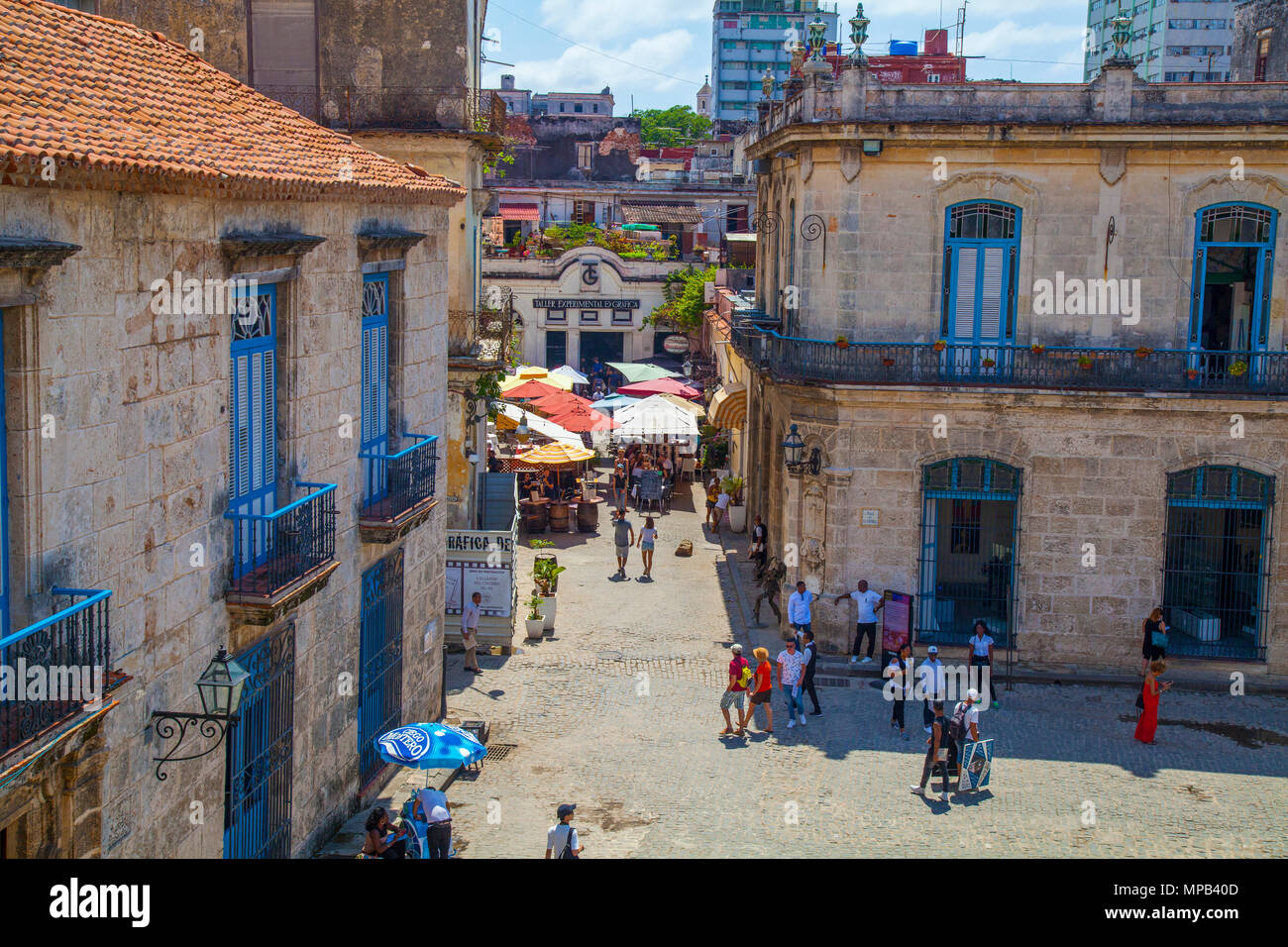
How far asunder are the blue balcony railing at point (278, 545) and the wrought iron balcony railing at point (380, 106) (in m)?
12.8

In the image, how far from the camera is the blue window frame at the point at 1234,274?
22.8m

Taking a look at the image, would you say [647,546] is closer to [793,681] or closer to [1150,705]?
[793,681]

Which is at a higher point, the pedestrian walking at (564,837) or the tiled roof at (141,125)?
the tiled roof at (141,125)

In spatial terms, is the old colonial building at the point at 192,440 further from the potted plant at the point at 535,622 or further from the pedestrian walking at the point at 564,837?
the potted plant at the point at 535,622

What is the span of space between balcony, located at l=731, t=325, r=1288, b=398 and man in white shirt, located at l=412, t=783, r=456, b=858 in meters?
11.2

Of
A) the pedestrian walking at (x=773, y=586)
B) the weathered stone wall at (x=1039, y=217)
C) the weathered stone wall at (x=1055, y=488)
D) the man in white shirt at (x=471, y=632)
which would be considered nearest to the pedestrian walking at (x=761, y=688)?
the weathered stone wall at (x=1055, y=488)

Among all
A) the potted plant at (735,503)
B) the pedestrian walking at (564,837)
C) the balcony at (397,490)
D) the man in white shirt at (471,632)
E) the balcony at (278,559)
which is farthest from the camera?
the potted plant at (735,503)

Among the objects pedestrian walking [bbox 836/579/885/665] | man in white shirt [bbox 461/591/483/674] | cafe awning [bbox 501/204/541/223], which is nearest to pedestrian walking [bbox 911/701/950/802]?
pedestrian walking [bbox 836/579/885/665]

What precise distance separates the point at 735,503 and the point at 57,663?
25.6 metres

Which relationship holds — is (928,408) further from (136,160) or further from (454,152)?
(136,160)

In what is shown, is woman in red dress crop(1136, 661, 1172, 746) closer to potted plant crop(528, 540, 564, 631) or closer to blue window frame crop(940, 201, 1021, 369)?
blue window frame crop(940, 201, 1021, 369)

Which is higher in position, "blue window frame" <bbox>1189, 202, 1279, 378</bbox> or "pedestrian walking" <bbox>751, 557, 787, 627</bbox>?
"blue window frame" <bbox>1189, 202, 1279, 378</bbox>

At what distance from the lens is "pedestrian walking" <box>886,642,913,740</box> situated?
19.5 meters

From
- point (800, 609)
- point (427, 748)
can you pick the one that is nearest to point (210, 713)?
point (427, 748)
